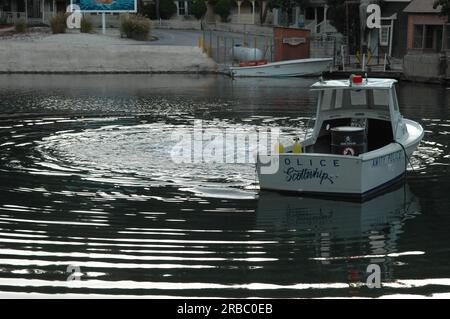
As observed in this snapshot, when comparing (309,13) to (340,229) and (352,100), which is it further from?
(340,229)

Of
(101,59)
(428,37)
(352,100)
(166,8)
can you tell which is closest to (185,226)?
(352,100)

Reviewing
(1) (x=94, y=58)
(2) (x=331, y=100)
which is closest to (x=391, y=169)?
(2) (x=331, y=100)

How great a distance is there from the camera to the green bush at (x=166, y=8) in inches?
4048

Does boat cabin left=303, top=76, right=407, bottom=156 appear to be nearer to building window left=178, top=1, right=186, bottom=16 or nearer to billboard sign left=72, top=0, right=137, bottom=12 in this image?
billboard sign left=72, top=0, right=137, bottom=12

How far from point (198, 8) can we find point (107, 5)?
80.0ft

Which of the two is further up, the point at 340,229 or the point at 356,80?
the point at 356,80

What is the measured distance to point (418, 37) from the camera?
64.3 m

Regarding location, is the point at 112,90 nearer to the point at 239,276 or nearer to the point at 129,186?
the point at 129,186

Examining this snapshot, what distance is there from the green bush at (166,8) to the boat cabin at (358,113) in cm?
8372

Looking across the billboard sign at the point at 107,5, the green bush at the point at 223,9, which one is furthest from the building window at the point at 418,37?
the green bush at the point at 223,9

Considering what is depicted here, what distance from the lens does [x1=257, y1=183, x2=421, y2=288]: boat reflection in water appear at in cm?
1379

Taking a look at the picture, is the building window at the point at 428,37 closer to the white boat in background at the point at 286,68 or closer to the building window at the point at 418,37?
the building window at the point at 418,37
